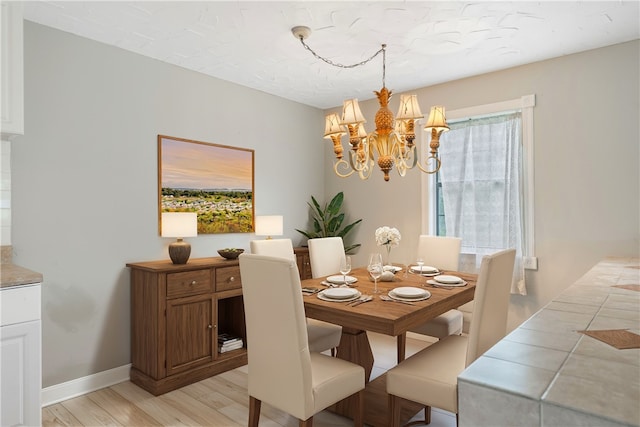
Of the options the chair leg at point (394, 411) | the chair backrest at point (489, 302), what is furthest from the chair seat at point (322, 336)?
the chair backrest at point (489, 302)

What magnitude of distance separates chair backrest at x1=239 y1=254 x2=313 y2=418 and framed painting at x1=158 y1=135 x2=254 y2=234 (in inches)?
69.3

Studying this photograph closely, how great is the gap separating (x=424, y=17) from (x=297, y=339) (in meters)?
2.27

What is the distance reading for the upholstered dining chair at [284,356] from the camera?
5.90 ft

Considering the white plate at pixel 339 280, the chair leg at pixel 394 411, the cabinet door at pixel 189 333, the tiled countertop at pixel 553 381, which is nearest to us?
the tiled countertop at pixel 553 381

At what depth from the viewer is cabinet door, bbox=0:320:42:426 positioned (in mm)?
1856

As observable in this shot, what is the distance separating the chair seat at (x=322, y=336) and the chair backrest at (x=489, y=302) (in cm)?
101

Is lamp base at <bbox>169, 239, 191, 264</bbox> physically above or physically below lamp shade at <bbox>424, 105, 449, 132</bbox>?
below

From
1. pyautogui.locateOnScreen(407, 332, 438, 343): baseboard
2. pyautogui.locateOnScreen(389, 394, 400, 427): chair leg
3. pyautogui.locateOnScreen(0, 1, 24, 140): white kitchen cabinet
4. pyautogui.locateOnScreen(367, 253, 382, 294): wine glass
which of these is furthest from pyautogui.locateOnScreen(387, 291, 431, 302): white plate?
pyautogui.locateOnScreen(0, 1, 24, 140): white kitchen cabinet

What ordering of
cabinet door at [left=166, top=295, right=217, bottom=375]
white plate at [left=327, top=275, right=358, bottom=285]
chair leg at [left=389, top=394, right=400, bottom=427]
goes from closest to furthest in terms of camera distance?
chair leg at [left=389, top=394, right=400, bottom=427], white plate at [left=327, top=275, right=358, bottom=285], cabinet door at [left=166, top=295, right=217, bottom=375]

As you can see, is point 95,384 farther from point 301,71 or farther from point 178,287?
point 301,71

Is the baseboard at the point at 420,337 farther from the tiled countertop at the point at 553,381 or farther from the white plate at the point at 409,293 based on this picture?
the tiled countertop at the point at 553,381

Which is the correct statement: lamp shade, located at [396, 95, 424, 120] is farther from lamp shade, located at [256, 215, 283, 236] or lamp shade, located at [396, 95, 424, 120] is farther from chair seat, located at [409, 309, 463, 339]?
lamp shade, located at [256, 215, 283, 236]

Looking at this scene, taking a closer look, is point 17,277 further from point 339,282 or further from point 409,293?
point 409,293

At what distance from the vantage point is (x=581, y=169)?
3.27m
